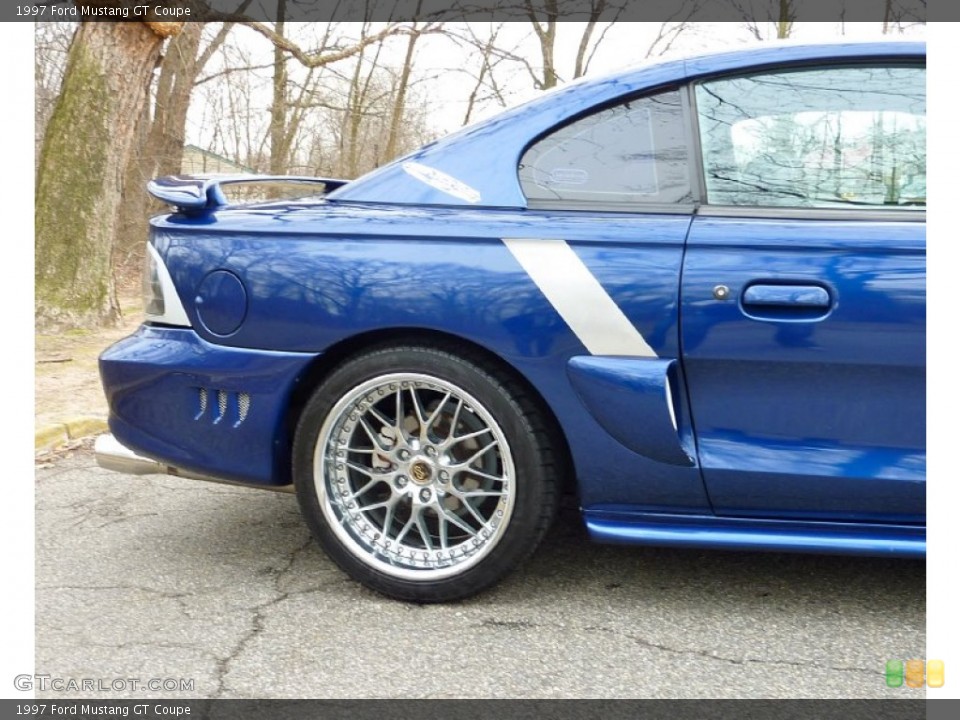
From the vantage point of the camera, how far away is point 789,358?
2537 mm

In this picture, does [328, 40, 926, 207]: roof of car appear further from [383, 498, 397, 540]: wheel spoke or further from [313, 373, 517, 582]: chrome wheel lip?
[383, 498, 397, 540]: wheel spoke

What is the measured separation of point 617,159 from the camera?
2791 millimetres

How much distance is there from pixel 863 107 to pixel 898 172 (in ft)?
0.69

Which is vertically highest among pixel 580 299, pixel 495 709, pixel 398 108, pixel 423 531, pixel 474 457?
pixel 398 108

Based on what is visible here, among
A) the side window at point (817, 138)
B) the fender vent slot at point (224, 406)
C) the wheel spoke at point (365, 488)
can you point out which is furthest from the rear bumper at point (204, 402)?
the side window at point (817, 138)

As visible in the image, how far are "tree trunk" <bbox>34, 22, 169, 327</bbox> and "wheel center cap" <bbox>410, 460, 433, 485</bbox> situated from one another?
198 inches

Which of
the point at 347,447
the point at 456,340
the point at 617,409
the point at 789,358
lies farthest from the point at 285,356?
the point at 789,358

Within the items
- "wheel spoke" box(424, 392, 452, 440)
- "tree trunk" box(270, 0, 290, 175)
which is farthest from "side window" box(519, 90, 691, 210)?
"tree trunk" box(270, 0, 290, 175)

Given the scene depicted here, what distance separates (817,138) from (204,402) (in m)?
1.96

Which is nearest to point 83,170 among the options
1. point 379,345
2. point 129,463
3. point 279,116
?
point 129,463

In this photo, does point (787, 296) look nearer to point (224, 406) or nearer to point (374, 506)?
point (374, 506)

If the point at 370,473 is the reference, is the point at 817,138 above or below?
above

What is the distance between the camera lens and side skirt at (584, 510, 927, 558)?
2.57 meters

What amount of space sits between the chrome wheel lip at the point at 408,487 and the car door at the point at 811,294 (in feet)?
2.02
